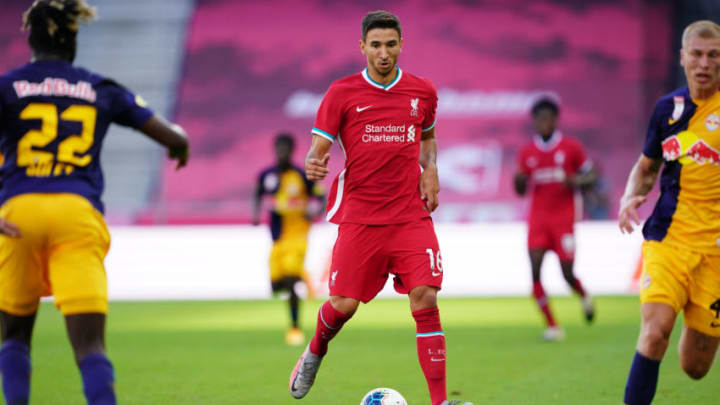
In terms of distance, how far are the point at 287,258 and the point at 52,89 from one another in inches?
296

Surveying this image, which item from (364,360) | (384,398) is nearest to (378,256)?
(384,398)

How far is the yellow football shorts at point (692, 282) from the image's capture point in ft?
15.9

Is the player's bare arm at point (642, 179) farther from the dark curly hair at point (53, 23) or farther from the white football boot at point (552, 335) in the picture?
the white football boot at point (552, 335)

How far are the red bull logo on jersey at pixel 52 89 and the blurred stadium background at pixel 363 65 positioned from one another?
20.3m

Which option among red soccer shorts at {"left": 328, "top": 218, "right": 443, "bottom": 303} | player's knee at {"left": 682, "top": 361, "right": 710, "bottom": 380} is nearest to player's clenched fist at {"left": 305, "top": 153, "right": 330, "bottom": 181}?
red soccer shorts at {"left": 328, "top": 218, "right": 443, "bottom": 303}

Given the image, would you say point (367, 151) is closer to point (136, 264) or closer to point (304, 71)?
point (136, 264)

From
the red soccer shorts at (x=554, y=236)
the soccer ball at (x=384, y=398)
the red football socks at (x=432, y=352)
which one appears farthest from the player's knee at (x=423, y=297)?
the red soccer shorts at (x=554, y=236)

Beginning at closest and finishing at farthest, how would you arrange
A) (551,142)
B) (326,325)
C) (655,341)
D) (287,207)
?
(655,341), (326,325), (551,142), (287,207)

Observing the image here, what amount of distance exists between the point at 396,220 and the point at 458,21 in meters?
22.8

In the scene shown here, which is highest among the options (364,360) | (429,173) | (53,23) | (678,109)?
(53,23)

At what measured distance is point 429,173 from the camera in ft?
18.6

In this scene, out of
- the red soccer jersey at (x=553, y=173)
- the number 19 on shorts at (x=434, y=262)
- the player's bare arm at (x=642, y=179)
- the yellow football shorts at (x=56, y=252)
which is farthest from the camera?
the red soccer jersey at (x=553, y=173)

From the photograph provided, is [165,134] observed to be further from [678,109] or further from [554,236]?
[554,236]

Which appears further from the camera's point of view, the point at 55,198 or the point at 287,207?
the point at 287,207
